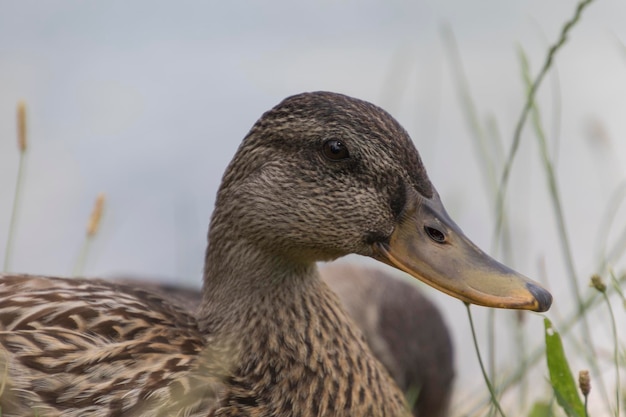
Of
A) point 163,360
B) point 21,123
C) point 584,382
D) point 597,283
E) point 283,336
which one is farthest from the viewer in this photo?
point 21,123

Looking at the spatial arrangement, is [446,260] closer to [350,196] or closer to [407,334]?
[350,196]

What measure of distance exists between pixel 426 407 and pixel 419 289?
0.91 m

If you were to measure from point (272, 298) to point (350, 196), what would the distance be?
1.44 ft

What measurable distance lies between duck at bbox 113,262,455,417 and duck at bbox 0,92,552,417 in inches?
90.0

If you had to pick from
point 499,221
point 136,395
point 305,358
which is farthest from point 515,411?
point 136,395

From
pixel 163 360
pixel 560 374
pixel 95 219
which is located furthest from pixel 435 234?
pixel 95 219

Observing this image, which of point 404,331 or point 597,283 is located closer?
point 597,283

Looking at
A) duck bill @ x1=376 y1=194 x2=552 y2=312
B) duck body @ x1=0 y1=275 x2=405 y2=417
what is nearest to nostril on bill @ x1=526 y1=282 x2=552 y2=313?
duck bill @ x1=376 y1=194 x2=552 y2=312

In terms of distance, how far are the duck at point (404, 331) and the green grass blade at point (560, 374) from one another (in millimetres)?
2670

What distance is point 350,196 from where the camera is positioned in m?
3.02

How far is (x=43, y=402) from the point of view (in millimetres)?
2877

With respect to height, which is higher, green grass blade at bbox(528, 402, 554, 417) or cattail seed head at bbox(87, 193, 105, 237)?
cattail seed head at bbox(87, 193, 105, 237)

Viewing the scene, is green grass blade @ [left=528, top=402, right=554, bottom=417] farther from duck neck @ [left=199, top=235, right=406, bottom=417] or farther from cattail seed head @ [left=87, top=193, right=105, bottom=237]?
cattail seed head @ [left=87, top=193, right=105, bottom=237]

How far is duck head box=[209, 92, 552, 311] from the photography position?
9.75 feet
